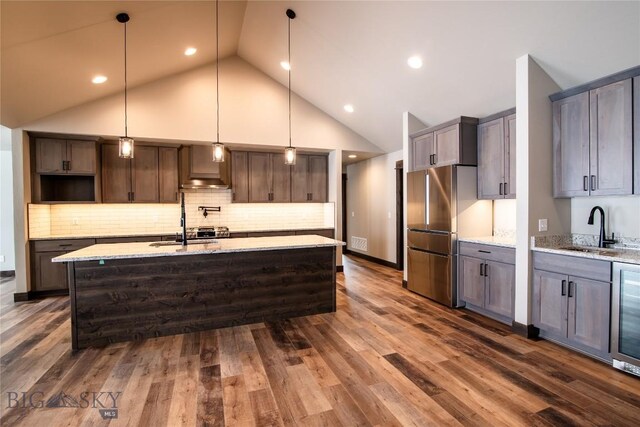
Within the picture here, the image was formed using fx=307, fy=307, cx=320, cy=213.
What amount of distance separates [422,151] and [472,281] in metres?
2.02

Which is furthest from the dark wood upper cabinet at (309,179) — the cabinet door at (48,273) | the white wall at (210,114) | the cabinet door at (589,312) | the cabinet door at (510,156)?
the cabinet door at (589,312)

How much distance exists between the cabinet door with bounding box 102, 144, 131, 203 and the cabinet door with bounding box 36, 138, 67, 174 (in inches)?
21.4

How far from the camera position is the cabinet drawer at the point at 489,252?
11.4 ft

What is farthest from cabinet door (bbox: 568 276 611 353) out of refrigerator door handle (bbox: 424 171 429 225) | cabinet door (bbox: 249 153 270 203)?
cabinet door (bbox: 249 153 270 203)

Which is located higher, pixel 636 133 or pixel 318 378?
pixel 636 133

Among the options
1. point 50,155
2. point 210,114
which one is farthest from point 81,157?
point 210,114

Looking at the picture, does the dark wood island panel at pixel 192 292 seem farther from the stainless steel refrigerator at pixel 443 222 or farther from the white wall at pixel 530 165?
the white wall at pixel 530 165

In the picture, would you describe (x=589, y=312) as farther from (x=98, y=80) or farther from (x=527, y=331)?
(x=98, y=80)

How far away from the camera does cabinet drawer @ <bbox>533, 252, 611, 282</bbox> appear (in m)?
2.66

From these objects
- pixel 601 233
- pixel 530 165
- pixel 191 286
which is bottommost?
pixel 191 286

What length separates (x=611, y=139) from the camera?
288cm

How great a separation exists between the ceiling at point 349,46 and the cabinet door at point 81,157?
0.58 metres

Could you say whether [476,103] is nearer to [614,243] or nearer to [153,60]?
[614,243]

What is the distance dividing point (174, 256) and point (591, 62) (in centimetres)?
450
